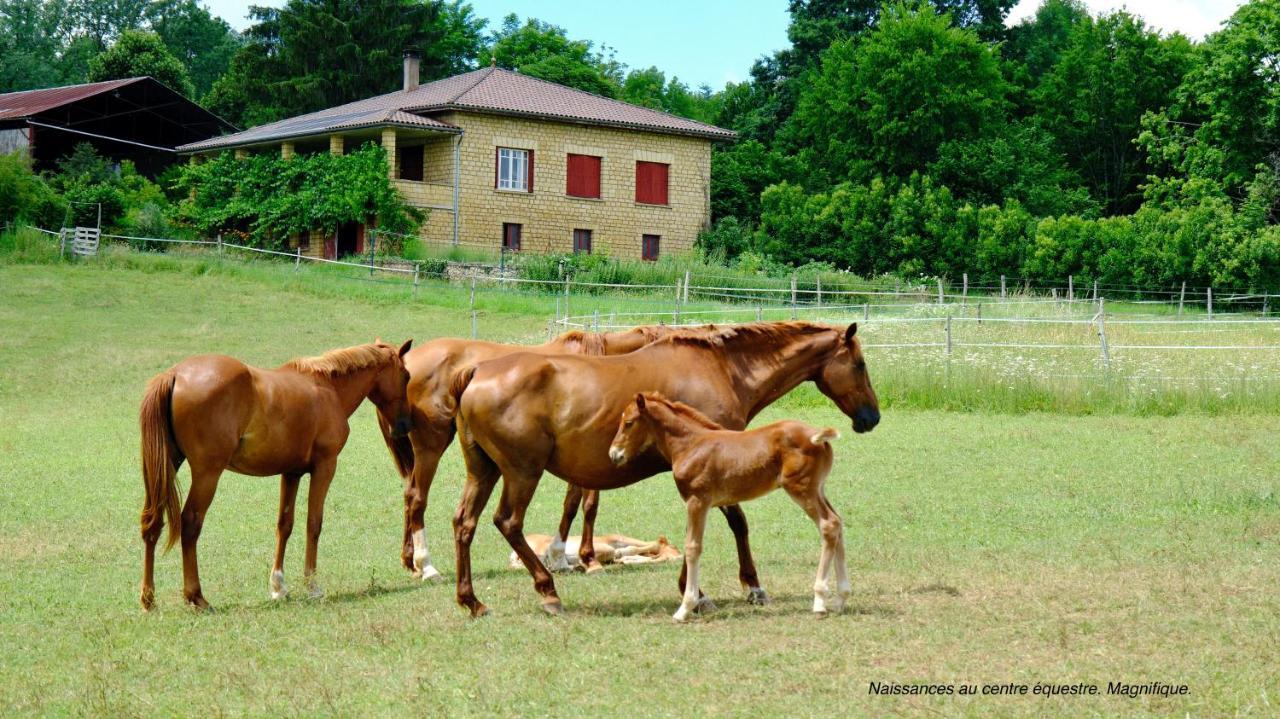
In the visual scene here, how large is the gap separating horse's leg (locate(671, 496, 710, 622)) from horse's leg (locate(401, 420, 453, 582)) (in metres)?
2.63

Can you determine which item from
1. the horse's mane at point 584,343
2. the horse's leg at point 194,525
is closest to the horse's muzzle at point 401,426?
the horse's mane at point 584,343

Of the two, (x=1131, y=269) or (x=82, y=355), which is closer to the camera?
(x=82, y=355)

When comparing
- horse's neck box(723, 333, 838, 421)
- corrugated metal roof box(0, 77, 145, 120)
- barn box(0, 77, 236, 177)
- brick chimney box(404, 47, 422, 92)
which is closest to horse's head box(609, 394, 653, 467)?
horse's neck box(723, 333, 838, 421)

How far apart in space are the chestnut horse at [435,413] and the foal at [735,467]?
2.06 metres

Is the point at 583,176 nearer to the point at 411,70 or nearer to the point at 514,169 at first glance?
the point at 514,169

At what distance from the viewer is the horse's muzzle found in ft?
33.0

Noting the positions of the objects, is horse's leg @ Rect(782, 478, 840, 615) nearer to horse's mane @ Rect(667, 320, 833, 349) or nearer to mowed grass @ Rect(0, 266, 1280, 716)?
mowed grass @ Rect(0, 266, 1280, 716)

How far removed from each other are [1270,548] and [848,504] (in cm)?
417

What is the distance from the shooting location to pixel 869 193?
1970 inches

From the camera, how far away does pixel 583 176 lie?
44812mm

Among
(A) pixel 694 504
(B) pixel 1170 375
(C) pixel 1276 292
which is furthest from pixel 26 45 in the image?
(A) pixel 694 504

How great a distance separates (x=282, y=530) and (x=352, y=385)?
1.23m

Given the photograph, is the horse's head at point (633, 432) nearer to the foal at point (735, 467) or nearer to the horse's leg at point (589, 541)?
the foal at point (735, 467)

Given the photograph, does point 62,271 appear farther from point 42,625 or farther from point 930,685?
point 930,685
